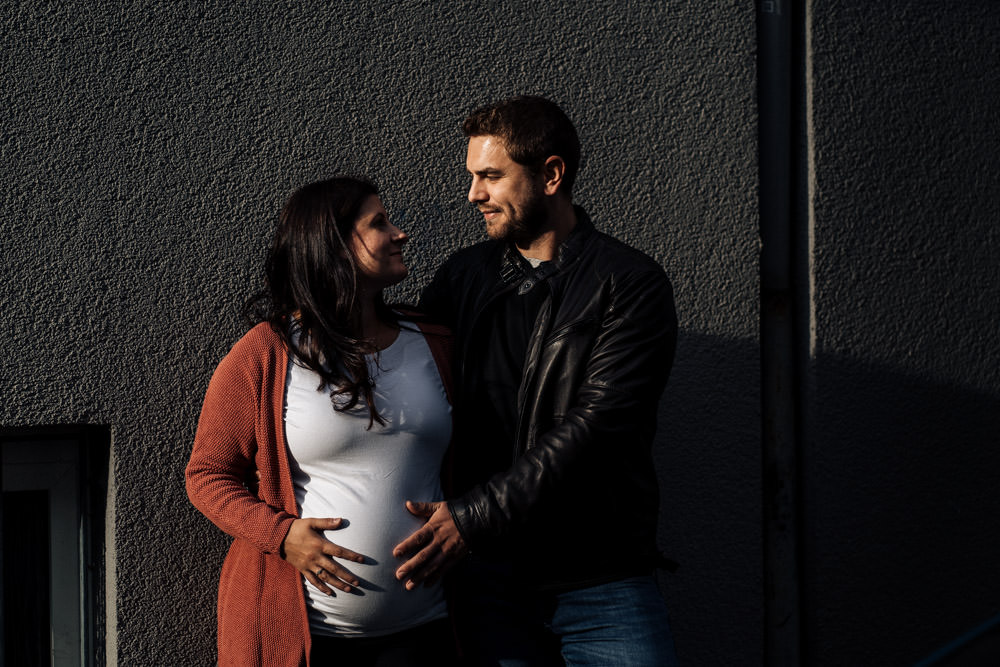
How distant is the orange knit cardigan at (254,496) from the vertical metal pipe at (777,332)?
6.26ft

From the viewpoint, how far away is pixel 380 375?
2525 mm

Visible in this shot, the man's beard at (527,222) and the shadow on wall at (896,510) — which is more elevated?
the man's beard at (527,222)

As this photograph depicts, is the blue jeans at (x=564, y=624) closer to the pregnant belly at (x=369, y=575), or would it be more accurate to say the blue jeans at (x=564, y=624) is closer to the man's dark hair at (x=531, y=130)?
the pregnant belly at (x=369, y=575)

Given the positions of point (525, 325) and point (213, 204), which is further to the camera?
point (213, 204)

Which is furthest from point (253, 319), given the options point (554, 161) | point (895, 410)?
point (895, 410)

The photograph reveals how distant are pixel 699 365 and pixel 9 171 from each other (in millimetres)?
2262

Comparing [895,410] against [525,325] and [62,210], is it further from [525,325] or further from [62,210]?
[62,210]

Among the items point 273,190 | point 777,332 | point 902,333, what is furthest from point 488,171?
point 902,333

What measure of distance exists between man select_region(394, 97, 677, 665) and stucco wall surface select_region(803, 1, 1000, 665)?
131cm

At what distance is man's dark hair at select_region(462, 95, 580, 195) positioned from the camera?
274cm

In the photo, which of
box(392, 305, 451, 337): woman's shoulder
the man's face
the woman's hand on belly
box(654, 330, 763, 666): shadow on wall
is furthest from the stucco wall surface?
the woman's hand on belly

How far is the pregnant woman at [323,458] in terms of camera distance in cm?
238

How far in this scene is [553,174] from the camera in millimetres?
2781

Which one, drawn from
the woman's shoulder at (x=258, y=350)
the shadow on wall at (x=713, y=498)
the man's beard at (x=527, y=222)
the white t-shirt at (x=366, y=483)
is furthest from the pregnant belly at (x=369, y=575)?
the shadow on wall at (x=713, y=498)
